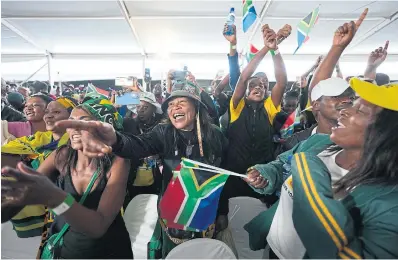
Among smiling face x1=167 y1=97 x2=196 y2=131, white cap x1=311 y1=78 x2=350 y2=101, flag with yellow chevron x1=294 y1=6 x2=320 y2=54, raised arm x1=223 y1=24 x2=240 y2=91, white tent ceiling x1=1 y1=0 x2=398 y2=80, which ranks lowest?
smiling face x1=167 y1=97 x2=196 y2=131

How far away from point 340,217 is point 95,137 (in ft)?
3.95

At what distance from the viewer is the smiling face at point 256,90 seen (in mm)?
2729

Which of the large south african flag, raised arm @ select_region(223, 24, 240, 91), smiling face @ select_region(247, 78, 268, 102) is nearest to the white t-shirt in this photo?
the large south african flag

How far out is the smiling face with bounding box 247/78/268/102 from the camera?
2729mm

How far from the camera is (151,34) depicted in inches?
311

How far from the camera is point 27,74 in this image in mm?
10969

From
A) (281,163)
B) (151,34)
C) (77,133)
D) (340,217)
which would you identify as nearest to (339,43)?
(281,163)

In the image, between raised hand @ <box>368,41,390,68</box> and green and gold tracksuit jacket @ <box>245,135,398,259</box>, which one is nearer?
green and gold tracksuit jacket @ <box>245,135,398,259</box>

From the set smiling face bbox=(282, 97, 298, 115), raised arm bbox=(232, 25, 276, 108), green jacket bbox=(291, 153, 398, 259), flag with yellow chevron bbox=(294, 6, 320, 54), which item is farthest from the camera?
smiling face bbox=(282, 97, 298, 115)

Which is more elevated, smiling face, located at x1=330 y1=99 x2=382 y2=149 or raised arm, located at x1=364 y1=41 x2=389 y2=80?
raised arm, located at x1=364 y1=41 x2=389 y2=80

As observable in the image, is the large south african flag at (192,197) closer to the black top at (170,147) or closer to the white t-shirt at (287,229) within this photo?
the black top at (170,147)

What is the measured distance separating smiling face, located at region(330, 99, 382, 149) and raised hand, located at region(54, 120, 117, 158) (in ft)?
3.50

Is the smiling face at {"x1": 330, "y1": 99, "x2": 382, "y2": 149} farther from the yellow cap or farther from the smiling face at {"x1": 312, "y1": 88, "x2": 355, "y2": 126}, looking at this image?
the smiling face at {"x1": 312, "y1": 88, "x2": 355, "y2": 126}

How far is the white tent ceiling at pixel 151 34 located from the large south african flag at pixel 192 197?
4.87m
